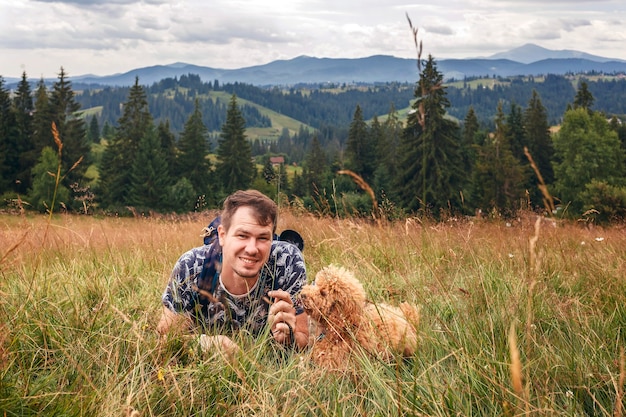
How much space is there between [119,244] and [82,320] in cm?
344

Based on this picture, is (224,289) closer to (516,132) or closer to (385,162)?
(516,132)

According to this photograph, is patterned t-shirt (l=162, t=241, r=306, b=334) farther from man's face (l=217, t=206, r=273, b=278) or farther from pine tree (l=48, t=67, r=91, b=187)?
pine tree (l=48, t=67, r=91, b=187)

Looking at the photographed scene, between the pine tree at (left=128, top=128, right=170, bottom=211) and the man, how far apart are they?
50.5 m

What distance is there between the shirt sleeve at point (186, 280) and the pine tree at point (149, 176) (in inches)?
1990

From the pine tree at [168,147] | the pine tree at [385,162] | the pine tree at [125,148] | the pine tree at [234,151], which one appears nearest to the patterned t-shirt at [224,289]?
the pine tree at [385,162]

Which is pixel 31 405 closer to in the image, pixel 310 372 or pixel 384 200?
pixel 310 372

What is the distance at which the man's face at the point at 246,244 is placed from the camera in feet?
10.1

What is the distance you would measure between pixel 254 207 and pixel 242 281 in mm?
465

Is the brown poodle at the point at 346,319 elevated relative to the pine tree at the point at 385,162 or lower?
elevated

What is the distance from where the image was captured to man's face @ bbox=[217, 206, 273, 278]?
10.1ft

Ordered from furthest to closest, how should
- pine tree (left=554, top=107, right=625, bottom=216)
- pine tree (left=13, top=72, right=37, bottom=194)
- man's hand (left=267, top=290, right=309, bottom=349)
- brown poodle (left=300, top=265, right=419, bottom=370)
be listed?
pine tree (left=13, top=72, right=37, bottom=194), pine tree (left=554, top=107, right=625, bottom=216), man's hand (left=267, top=290, right=309, bottom=349), brown poodle (left=300, top=265, right=419, bottom=370)

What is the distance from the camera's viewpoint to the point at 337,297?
2.78 m

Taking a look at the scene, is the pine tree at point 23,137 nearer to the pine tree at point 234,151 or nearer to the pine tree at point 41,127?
the pine tree at point 41,127

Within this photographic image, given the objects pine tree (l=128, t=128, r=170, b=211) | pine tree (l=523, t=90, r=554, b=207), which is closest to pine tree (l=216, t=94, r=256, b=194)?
pine tree (l=128, t=128, r=170, b=211)
